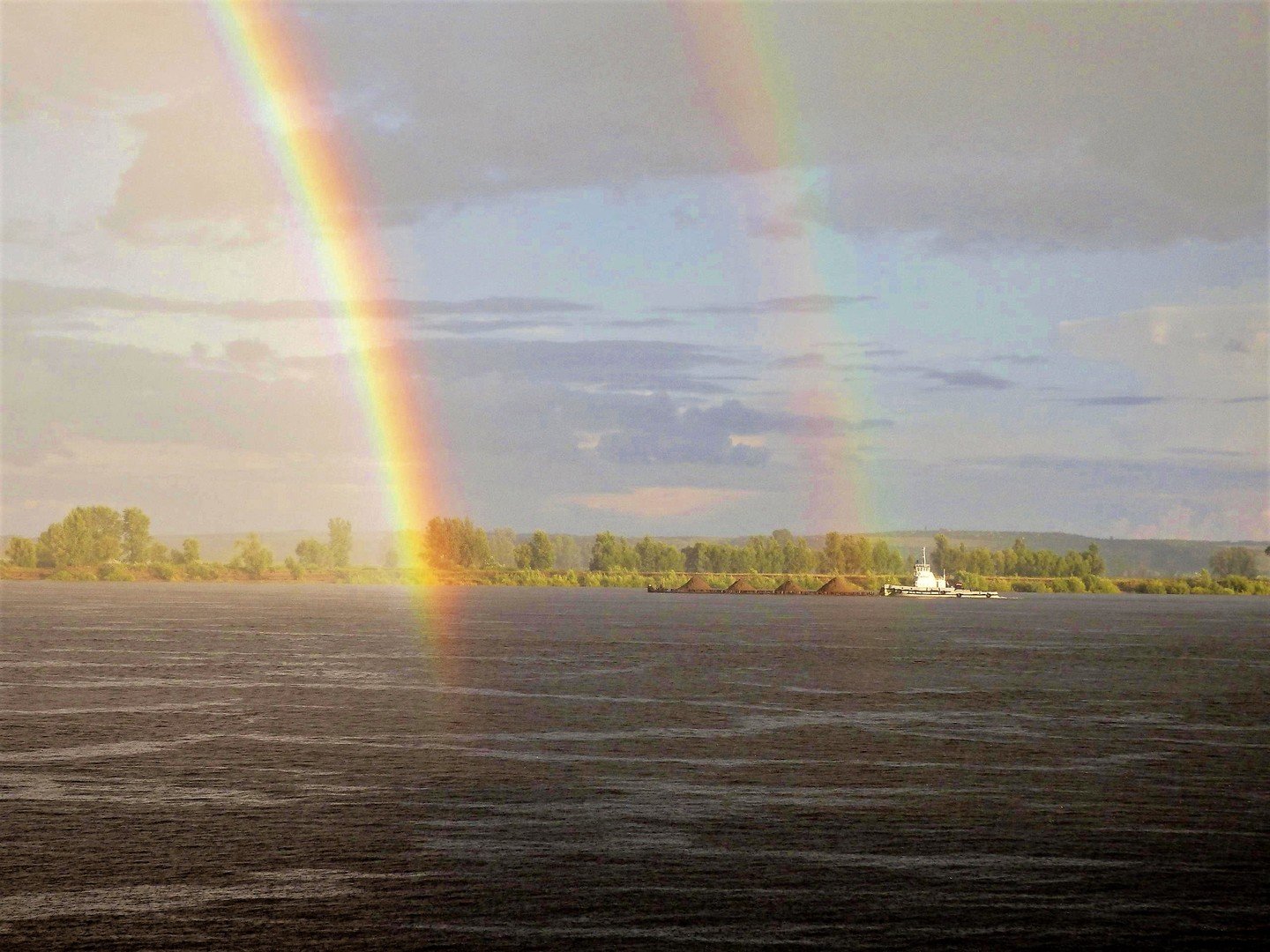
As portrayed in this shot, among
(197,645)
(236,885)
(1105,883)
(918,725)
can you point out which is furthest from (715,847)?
(197,645)

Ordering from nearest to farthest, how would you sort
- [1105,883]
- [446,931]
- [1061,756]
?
1. [446,931]
2. [1105,883]
3. [1061,756]

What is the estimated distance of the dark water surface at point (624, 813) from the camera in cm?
3219

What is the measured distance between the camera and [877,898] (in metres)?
34.2

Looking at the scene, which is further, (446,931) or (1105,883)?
(1105,883)

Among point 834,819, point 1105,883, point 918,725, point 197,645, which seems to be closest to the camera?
point 1105,883

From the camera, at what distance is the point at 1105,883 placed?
36.2 m

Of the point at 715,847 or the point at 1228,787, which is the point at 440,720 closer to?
the point at 715,847

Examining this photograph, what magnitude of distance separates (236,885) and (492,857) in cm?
718

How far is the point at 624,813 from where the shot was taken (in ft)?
148

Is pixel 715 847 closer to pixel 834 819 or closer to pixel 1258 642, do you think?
pixel 834 819

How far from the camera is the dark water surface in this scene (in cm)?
3219

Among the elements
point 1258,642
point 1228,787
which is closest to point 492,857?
point 1228,787

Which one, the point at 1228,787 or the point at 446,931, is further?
the point at 1228,787

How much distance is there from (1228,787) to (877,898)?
23306 mm
